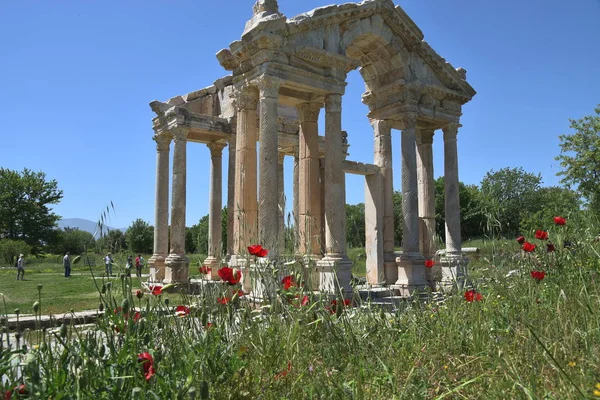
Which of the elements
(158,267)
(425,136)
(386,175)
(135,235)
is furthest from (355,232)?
(135,235)

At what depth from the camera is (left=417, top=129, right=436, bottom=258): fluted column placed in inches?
703

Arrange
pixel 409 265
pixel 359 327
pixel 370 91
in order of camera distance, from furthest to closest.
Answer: pixel 370 91 → pixel 409 265 → pixel 359 327

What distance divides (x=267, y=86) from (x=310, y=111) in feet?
8.77

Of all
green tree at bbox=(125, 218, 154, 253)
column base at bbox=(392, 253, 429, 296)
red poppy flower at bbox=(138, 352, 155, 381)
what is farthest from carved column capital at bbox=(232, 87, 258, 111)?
red poppy flower at bbox=(138, 352, 155, 381)

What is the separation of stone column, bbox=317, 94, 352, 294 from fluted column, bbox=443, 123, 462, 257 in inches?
198

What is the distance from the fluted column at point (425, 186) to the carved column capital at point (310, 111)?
5.05 metres

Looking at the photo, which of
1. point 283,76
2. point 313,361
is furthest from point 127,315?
point 283,76

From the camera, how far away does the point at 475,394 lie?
3555mm

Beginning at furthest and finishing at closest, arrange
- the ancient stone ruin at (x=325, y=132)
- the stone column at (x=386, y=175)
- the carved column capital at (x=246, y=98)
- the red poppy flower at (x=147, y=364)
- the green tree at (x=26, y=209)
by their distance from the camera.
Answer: the green tree at (x=26, y=209) < the stone column at (x=386, y=175) < the carved column capital at (x=246, y=98) < the ancient stone ruin at (x=325, y=132) < the red poppy flower at (x=147, y=364)

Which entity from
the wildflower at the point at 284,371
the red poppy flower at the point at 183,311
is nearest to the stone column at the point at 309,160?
the red poppy flower at the point at 183,311

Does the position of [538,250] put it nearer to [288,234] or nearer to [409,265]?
[288,234]

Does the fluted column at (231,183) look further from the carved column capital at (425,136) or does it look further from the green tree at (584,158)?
the green tree at (584,158)

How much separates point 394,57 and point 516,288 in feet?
40.8

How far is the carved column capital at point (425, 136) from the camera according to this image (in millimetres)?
18562
